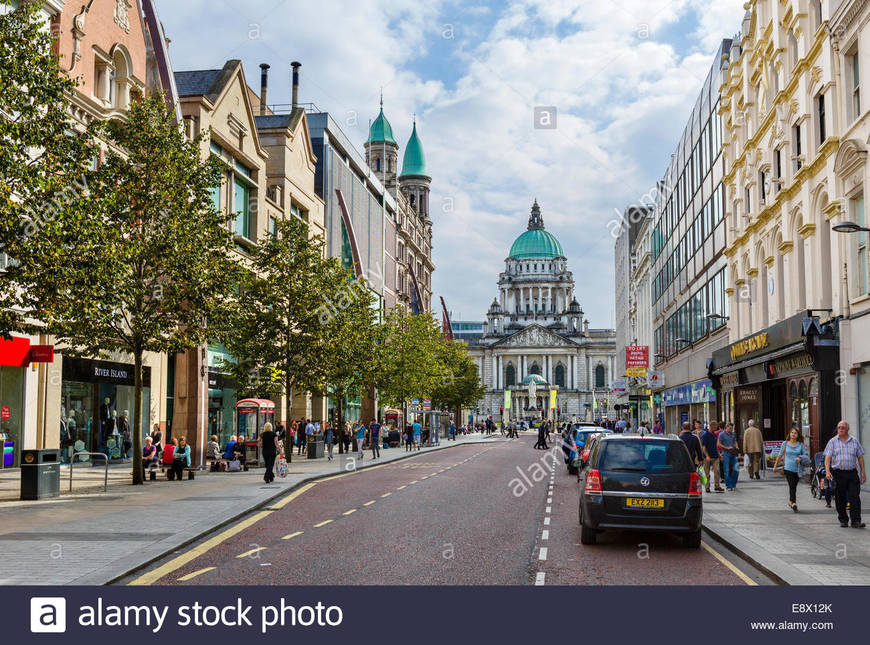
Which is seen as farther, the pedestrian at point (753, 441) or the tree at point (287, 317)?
the tree at point (287, 317)

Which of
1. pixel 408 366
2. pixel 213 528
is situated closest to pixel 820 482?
pixel 213 528

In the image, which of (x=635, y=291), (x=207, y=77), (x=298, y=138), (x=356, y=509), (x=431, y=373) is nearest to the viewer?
(x=356, y=509)

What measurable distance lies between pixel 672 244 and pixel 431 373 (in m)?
16.8

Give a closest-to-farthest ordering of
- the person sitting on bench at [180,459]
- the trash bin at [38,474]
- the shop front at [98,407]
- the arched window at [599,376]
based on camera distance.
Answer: the trash bin at [38,474] < the person sitting on bench at [180,459] < the shop front at [98,407] < the arched window at [599,376]

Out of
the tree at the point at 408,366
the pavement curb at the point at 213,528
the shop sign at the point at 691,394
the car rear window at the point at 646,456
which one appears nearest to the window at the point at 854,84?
the car rear window at the point at 646,456

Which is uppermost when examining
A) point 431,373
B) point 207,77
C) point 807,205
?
point 207,77

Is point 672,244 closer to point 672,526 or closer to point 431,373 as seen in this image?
point 431,373

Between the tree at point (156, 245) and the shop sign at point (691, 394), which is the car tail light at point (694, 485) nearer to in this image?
the tree at point (156, 245)

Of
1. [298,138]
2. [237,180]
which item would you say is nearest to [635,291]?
[298,138]

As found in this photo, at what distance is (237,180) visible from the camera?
37.4 m

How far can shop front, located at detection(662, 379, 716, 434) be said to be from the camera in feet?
128

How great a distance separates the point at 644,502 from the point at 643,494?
0.11 m

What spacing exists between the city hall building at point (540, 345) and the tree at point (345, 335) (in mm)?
125030

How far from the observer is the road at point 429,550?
977 cm
